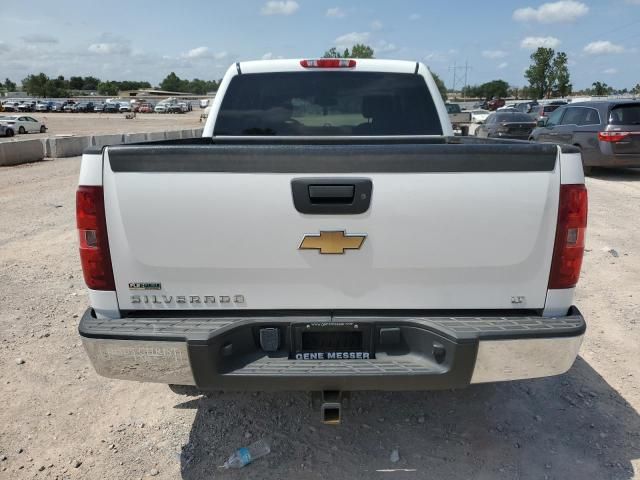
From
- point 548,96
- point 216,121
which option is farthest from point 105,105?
point 216,121

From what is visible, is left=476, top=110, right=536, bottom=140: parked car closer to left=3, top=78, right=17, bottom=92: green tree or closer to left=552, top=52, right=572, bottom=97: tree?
left=552, top=52, right=572, bottom=97: tree

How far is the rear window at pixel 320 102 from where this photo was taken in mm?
4359

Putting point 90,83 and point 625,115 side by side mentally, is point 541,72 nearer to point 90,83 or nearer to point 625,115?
point 625,115

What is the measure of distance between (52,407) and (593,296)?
5.12 m

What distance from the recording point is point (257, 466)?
2.85 m

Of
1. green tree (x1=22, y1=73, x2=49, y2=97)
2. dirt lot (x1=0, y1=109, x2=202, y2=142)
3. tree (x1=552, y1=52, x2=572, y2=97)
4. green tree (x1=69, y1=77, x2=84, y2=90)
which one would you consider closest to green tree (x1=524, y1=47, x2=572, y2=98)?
tree (x1=552, y1=52, x2=572, y2=97)

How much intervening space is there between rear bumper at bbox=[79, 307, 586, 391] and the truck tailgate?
0.37 ft

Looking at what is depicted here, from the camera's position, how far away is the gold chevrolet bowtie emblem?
2299 mm

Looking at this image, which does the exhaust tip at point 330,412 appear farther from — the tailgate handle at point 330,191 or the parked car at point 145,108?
the parked car at point 145,108

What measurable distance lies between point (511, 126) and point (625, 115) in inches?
338

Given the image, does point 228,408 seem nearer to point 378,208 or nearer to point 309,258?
point 309,258

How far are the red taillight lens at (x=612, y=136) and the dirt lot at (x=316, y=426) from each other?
9.28 meters

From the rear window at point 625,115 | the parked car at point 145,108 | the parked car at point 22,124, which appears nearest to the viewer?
the rear window at point 625,115

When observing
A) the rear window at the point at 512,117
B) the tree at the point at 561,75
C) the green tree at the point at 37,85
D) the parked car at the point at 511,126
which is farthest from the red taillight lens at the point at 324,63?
the green tree at the point at 37,85
